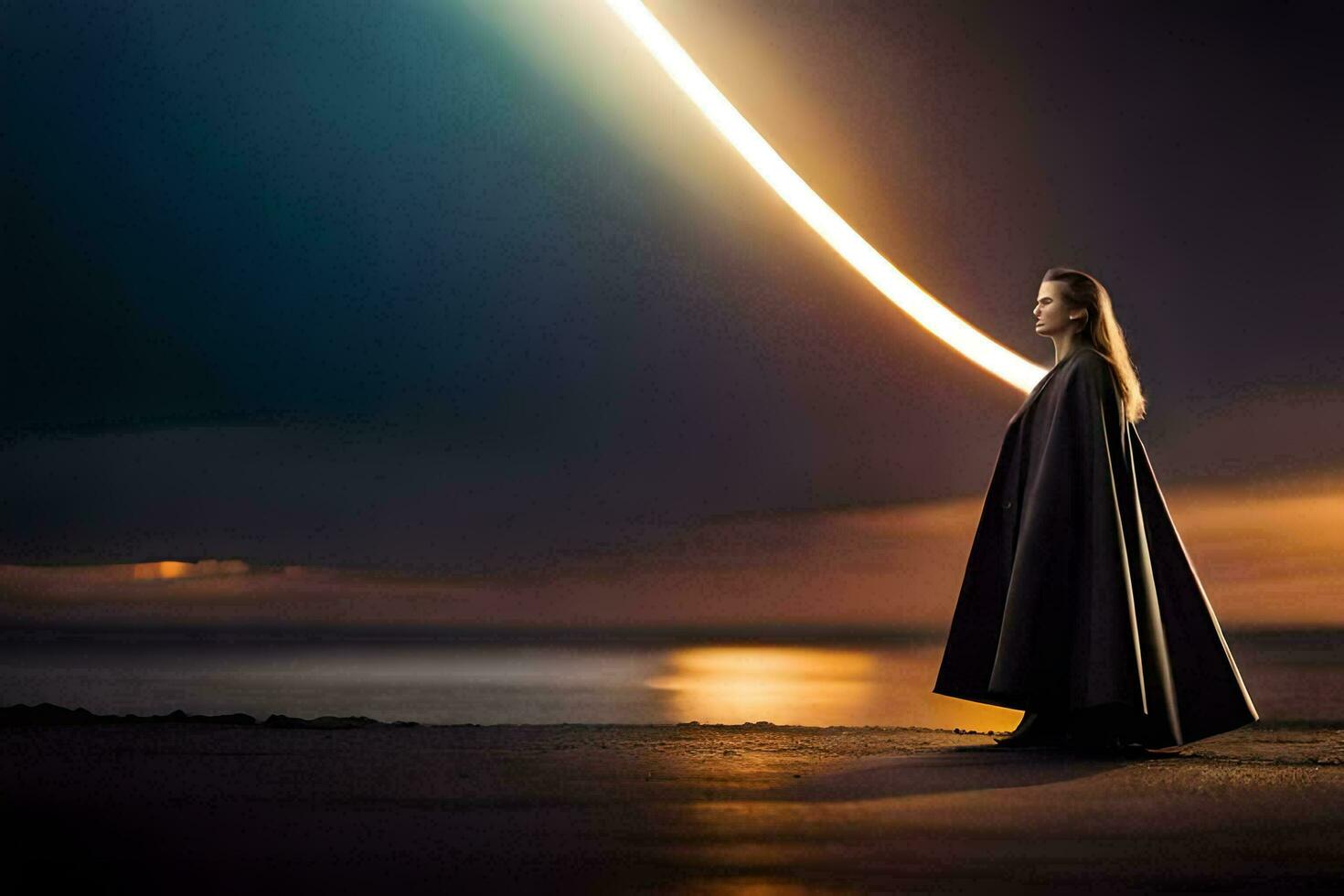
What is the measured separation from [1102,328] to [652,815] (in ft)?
11.4

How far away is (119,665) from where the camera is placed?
1008 inches

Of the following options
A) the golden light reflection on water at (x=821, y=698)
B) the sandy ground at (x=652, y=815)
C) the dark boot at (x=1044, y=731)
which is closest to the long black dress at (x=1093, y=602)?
the dark boot at (x=1044, y=731)

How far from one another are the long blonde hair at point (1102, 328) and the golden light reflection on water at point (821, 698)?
294 cm

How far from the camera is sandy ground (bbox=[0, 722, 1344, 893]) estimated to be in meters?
3.42

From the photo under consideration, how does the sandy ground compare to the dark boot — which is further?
the dark boot

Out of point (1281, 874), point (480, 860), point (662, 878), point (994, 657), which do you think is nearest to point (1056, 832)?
point (1281, 874)

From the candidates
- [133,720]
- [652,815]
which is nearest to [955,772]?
[652,815]

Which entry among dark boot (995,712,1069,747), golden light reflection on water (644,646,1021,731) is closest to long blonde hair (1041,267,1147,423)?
dark boot (995,712,1069,747)

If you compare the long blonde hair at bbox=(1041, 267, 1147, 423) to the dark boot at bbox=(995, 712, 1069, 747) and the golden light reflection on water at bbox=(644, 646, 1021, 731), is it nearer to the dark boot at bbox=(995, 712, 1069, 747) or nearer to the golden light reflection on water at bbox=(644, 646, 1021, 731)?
the dark boot at bbox=(995, 712, 1069, 747)

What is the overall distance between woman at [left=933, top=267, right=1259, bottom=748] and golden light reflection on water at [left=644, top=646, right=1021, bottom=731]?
6.86 feet

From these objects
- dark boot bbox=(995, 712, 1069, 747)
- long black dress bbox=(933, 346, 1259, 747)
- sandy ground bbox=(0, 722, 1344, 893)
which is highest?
long black dress bbox=(933, 346, 1259, 747)

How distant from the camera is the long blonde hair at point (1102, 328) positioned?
652cm

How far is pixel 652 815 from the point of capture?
4.34m

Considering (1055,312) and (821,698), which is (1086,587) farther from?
(821,698)
